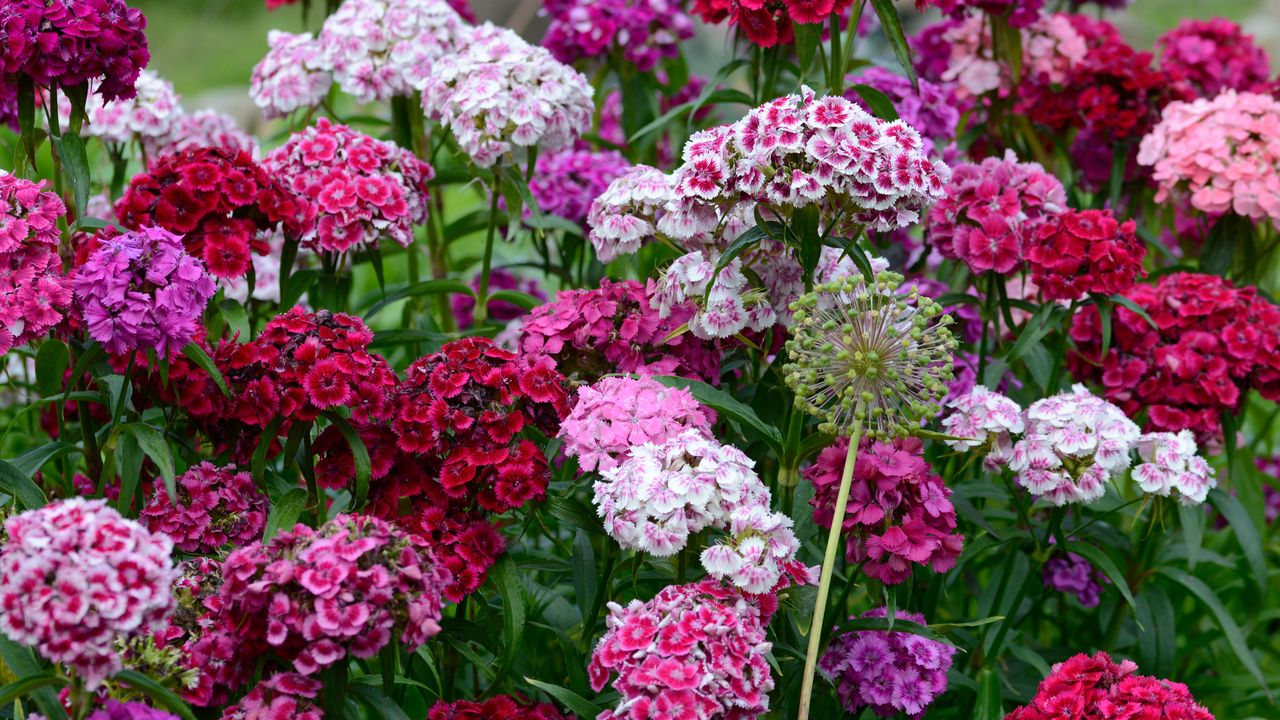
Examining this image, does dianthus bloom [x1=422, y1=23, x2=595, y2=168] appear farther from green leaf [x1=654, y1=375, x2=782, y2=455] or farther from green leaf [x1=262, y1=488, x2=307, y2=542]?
green leaf [x1=262, y1=488, x2=307, y2=542]

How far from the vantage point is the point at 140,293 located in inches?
96.5

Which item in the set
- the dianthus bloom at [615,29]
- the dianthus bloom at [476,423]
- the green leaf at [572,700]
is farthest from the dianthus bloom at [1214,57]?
the green leaf at [572,700]

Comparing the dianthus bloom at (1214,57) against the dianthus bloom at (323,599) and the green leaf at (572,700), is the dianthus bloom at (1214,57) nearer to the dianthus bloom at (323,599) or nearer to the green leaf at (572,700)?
the green leaf at (572,700)

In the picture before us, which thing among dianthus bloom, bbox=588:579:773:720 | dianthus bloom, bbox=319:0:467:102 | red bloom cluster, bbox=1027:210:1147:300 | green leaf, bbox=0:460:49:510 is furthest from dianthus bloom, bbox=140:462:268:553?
red bloom cluster, bbox=1027:210:1147:300

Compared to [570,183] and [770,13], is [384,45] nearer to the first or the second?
[570,183]

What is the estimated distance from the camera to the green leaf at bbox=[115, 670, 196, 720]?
2037 millimetres

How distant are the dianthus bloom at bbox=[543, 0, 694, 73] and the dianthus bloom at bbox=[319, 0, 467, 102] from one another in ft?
2.38

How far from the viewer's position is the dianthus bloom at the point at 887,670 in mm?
2650

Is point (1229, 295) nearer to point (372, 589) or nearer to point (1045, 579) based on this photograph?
point (1045, 579)

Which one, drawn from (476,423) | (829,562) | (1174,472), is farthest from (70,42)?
(1174,472)

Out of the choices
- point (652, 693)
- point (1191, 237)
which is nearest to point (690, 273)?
point (652, 693)

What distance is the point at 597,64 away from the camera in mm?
4750

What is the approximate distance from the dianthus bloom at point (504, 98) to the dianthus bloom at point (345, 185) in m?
0.20

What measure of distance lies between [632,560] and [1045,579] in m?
1.53
